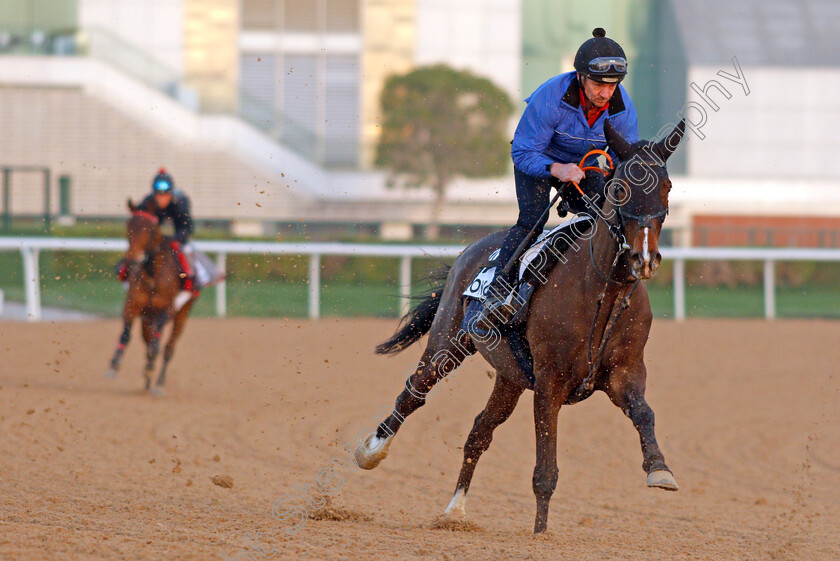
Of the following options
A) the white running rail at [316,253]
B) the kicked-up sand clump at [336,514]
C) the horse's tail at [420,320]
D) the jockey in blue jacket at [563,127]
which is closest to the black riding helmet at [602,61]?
the jockey in blue jacket at [563,127]

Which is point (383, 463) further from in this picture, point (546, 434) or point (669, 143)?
point (669, 143)

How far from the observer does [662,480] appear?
4.13m

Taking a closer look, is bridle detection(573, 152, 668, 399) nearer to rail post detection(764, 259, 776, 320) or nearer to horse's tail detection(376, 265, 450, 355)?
horse's tail detection(376, 265, 450, 355)

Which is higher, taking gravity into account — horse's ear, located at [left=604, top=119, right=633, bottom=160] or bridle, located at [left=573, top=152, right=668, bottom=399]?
horse's ear, located at [left=604, top=119, right=633, bottom=160]

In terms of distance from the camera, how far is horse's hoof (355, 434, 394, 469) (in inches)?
216

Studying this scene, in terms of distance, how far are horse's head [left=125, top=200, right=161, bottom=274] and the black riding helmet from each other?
5.17m

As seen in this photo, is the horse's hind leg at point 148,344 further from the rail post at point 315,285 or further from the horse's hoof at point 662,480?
the horse's hoof at point 662,480

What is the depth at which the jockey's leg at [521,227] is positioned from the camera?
4922 mm

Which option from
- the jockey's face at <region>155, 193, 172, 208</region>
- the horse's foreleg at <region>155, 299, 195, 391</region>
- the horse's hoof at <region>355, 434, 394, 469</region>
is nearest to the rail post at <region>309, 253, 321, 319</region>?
the horse's foreleg at <region>155, 299, 195, 391</region>

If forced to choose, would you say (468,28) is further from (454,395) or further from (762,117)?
(454,395)

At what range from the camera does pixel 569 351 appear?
14.7 ft

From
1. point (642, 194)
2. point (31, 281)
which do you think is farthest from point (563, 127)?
point (31, 281)

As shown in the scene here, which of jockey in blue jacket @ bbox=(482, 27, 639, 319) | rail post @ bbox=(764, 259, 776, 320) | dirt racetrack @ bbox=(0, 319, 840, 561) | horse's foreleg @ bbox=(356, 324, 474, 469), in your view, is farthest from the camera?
rail post @ bbox=(764, 259, 776, 320)

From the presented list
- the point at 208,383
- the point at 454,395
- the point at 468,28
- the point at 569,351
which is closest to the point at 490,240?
the point at 569,351
